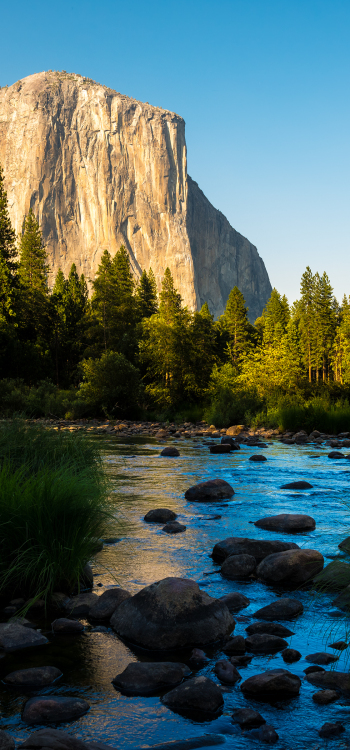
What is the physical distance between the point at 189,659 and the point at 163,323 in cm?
3114

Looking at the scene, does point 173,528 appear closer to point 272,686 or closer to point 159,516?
point 159,516

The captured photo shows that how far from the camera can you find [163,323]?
34406 mm

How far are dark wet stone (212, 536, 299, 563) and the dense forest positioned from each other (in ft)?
30.4

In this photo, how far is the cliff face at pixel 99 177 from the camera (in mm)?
143625

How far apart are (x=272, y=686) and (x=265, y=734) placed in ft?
1.29

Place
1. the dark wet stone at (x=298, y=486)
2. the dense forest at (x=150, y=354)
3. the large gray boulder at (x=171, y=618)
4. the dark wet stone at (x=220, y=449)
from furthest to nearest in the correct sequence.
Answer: the dense forest at (x=150, y=354)
the dark wet stone at (x=220, y=449)
the dark wet stone at (x=298, y=486)
the large gray boulder at (x=171, y=618)

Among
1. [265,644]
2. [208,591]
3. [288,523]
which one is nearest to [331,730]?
[265,644]

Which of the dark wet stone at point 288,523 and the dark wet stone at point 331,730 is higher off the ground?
the dark wet stone at point 331,730

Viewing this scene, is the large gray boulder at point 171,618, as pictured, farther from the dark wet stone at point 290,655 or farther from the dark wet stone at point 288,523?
the dark wet stone at point 288,523

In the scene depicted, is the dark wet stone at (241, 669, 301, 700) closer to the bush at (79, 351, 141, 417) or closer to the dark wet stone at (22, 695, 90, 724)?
the dark wet stone at (22, 695, 90, 724)

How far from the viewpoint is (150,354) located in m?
34.3

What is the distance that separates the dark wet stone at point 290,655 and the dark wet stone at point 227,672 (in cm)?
39

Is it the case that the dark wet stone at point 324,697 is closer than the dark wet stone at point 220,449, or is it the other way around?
the dark wet stone at point 324,697

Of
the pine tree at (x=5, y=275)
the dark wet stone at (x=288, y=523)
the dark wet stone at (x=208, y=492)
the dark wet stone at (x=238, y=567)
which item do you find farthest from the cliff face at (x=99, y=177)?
the dark wet stone at (x=238, y=567)
